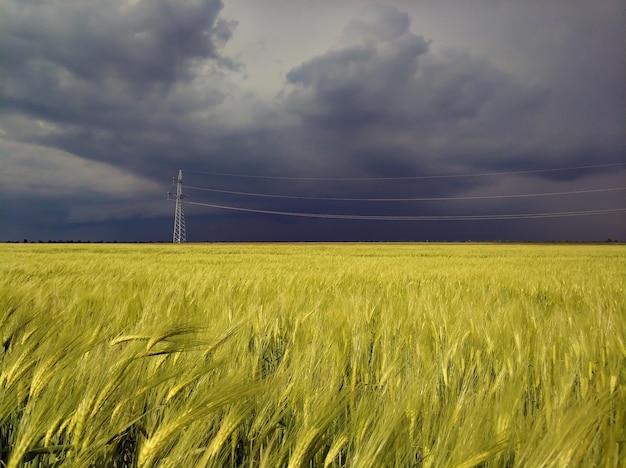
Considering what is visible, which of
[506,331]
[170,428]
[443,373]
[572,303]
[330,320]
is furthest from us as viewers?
[572,303]

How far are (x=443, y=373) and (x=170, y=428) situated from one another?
38.6 inches

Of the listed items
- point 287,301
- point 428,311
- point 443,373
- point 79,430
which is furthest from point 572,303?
point 79,430

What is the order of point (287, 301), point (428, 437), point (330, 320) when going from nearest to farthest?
point (428, 437), point (330, 320), point (287, 301)

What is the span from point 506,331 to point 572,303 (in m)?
2.39

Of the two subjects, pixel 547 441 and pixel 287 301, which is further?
pixel 287 301

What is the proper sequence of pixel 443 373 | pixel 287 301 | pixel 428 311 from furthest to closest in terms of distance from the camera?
1. pixel 287 301
2. pixel 428 311
3. pixel 443 373

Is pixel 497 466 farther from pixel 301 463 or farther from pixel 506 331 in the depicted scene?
pixel 506 331

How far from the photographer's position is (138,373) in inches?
46.5

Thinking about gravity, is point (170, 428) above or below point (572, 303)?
above

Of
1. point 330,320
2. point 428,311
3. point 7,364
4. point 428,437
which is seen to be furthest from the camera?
point 428,311

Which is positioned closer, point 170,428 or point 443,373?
point 170,428

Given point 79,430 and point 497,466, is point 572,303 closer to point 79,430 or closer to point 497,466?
point 497,466

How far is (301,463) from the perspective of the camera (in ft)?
2.64

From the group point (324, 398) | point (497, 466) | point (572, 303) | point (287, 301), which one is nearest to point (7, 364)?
point (324, 398)
